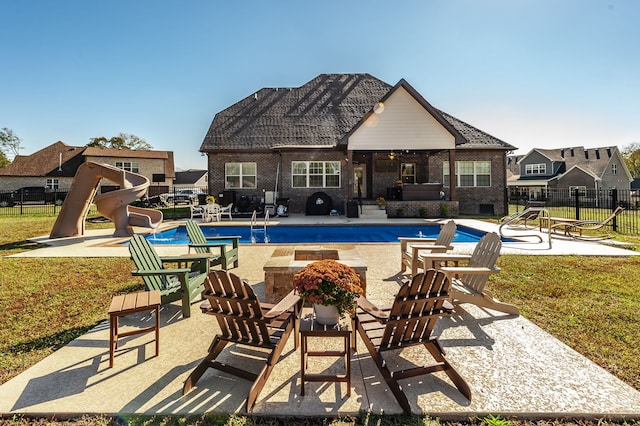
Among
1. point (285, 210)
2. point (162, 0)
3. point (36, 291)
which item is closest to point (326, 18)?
point (162, 0)

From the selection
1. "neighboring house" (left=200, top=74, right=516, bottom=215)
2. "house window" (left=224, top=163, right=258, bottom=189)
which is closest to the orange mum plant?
"neighboring house" (left=200, top=74, right=516, bottom=215)

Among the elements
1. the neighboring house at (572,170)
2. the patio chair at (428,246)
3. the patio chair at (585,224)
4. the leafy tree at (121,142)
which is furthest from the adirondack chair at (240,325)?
the leafy tree at (121,142)

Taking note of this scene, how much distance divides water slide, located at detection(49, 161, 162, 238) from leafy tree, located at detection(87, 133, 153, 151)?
2322 inches

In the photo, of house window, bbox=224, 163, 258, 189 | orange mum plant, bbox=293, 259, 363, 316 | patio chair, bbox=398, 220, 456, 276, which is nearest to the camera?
orange mum plant, bbox=293, 259, 363, 316

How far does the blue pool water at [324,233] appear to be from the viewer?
11.3m

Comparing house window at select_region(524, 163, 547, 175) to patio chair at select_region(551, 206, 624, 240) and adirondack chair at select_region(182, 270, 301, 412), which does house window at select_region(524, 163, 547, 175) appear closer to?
patio chair at select_region(551, 206, 624, 240)

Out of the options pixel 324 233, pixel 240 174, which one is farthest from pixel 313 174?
pixel 324 233

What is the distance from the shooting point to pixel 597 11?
34.1ft

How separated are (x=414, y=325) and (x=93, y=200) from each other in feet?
41.1

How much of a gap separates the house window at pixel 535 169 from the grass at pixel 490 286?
3918 centimetres

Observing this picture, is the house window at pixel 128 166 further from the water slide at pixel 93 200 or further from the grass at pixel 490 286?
the grass at pixel 490 286

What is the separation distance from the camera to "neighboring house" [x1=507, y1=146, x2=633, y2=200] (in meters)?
36.8

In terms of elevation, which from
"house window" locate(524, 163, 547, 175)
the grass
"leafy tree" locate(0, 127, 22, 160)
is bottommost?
the grass

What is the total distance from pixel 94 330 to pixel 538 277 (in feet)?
23.5
